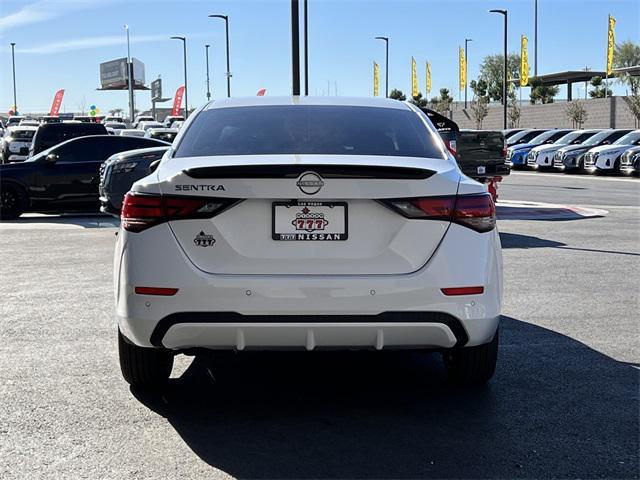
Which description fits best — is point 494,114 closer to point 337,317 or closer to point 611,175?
point 611,175

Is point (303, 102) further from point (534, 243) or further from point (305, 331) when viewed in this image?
point (534, 243)

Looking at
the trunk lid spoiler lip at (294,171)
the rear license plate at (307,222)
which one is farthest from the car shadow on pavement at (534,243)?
the rear license plate at (307,222)

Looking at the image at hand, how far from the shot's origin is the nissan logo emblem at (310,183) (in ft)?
14.3

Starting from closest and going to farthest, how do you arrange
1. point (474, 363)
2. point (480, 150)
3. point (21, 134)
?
point (474, 363)
point (480, 150)
point (21, 134)

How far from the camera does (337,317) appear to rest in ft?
14.3

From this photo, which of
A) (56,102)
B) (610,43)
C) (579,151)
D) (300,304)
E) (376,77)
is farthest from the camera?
(56,102)

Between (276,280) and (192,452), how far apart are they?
877 millimetres

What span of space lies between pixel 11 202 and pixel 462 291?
536 inches

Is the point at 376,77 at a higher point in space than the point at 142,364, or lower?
higher

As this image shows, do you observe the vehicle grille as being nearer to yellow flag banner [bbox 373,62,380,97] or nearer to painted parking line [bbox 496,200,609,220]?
painted parking line [bbox 496,200,609,220]

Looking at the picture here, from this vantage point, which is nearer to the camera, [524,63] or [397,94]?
[524,63]

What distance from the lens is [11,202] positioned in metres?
16.5

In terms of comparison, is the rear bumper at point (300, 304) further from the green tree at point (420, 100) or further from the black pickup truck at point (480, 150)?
the green tree at point (420, 100)

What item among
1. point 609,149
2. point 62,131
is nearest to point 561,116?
point 609,149
